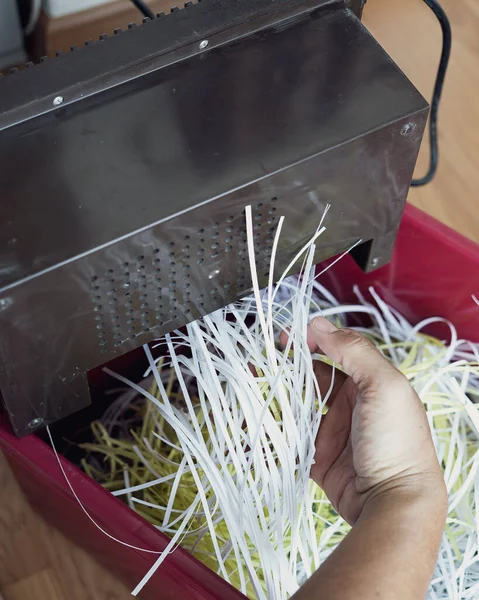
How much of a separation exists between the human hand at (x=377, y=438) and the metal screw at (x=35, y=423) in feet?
0.83

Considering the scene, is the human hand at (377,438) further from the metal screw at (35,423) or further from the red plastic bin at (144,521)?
the metal screw at (35,423)

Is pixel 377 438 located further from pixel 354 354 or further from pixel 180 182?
pixel 180 182

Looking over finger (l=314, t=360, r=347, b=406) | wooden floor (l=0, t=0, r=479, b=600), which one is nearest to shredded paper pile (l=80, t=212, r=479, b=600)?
finger (l=314, t=360, r=347, b=406)

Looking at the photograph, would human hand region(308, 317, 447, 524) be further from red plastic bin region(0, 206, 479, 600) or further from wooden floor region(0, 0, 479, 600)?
wooden floor region(0, 0, 479, 600)

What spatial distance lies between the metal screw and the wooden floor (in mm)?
279

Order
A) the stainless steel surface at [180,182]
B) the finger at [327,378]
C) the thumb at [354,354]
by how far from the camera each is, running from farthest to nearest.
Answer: the finger at [327,378]
the thumb at [354,354]
the stainless steel surface at [180,182]

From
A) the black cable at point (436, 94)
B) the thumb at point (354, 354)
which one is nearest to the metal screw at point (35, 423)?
the thumb at point (354, 354)

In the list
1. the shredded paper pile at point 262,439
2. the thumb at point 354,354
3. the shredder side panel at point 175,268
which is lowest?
the shredded paper pile at point 262,439

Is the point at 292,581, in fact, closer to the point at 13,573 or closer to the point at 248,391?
the point at 248,391

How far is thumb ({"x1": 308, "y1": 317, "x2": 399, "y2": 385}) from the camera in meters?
0.67

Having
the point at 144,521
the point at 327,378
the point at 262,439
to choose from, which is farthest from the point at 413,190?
the point at 144,521

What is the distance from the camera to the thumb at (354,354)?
666 mm

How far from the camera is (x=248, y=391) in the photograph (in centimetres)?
70

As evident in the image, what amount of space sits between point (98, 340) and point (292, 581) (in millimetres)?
272
